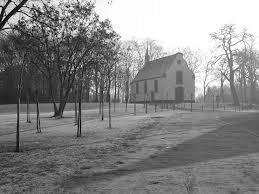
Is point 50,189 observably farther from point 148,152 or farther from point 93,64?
point 93,64

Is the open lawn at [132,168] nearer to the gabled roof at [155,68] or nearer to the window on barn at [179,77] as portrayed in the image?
the window on barn at [179,77]

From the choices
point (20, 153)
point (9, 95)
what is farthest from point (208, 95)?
point (20, 153)

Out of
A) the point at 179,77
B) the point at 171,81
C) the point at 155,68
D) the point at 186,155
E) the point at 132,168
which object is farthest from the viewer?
the point at 155,68

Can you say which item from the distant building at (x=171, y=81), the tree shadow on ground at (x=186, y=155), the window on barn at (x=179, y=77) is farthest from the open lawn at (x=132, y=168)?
the window on barn at (x=179, y=77)

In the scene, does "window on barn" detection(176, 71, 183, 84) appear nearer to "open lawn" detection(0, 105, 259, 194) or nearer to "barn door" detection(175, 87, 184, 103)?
"barn door" detection(175, 87, 184, 103)

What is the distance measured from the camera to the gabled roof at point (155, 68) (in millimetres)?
69688

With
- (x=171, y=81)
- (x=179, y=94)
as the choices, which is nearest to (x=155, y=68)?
(x=171, y=81)

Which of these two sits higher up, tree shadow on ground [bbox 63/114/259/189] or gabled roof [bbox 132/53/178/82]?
gabled roof [bbox 132/53/178/82]

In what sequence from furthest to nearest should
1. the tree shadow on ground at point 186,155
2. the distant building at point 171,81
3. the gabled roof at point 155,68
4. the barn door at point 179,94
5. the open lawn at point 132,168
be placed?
the barn door at point 179,94 → the gabled roof at point 155,68 → the distant building at point 171,81 → the tree shadow on ground at point 186,155 → the open lawn at point 132,168

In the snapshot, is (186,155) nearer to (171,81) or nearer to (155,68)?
(171,81)

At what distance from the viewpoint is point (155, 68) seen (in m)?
73.9

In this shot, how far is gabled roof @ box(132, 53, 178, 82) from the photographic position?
69.7 metres

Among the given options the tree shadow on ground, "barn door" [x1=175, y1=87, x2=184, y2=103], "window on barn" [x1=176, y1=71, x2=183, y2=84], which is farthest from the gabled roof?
the tree shadow on ground

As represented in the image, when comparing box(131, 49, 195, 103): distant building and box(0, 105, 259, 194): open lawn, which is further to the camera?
box(131, 49, 195, 103): distant building
